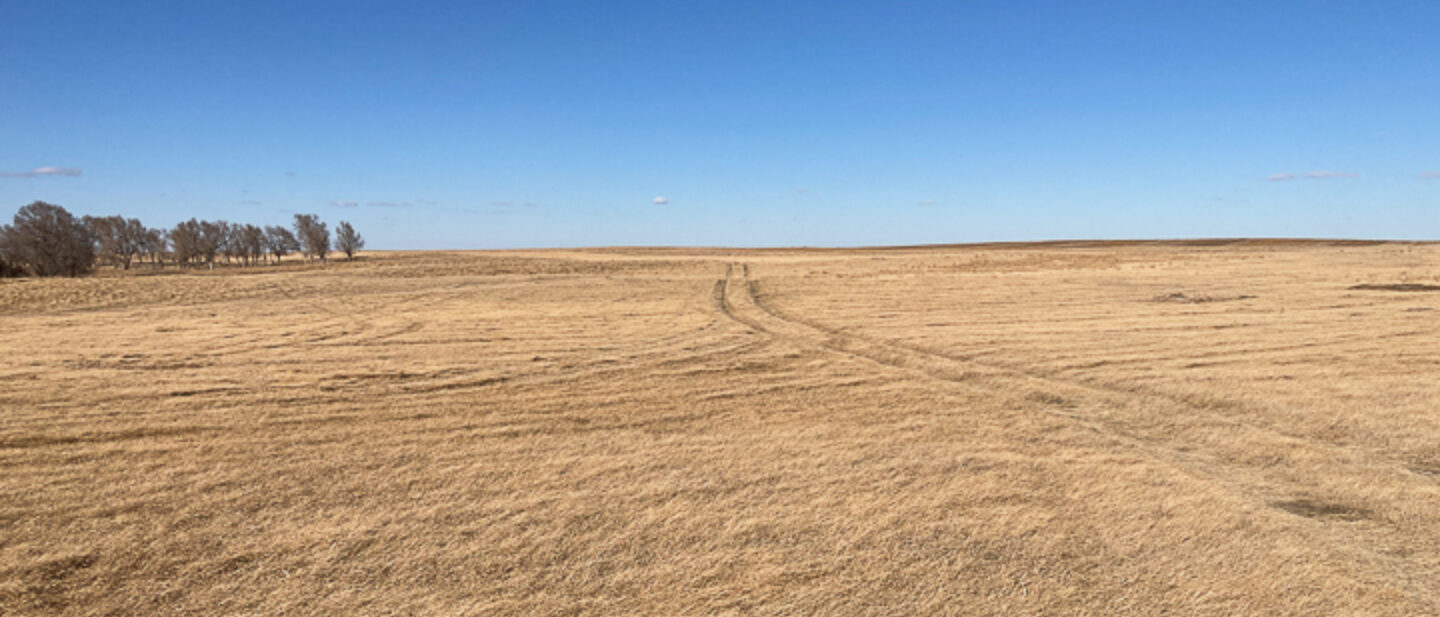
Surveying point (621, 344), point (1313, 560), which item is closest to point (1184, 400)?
point (1313, 560)

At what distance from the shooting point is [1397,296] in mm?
16109

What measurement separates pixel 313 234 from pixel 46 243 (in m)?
39.5

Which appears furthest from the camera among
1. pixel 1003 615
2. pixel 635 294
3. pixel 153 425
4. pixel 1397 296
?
pixel 635 294

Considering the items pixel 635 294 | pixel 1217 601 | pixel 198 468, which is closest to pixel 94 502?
pixel 198 468

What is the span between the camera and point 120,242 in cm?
6438

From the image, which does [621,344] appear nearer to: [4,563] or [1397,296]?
[4,563]

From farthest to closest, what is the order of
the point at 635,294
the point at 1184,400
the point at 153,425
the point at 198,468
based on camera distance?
the point at 635,294 → the point at 1184,400 → the point at 153,425 → the point at 198,468

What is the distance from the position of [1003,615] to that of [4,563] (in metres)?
5.16

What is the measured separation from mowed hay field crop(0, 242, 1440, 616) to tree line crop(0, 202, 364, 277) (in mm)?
44760

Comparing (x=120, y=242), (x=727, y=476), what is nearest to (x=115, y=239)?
(x=120, y=242)

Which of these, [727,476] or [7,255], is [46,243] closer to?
[7,255]

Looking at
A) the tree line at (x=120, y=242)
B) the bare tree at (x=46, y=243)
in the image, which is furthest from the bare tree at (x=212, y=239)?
the bare tree at (x=46, y=243)

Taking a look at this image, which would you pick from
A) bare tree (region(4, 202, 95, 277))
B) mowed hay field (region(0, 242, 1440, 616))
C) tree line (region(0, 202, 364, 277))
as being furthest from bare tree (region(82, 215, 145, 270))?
mowed hay field (region(0, 242, 1440, 616))

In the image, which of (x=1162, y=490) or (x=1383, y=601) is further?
(x=1162, y=490)
